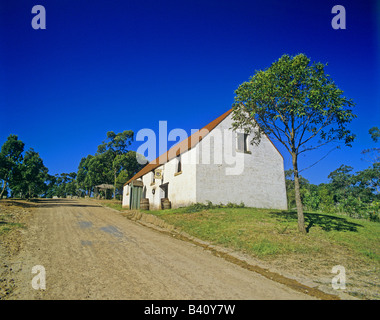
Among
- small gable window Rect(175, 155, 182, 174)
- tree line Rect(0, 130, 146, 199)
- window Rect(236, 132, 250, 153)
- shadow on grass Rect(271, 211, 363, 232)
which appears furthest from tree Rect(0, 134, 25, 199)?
shadow on grass Rect(271, 211, 363, 232)

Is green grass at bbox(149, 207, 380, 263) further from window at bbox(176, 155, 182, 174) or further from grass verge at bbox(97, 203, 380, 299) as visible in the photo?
window at bbox(176, 155, 182, 174)

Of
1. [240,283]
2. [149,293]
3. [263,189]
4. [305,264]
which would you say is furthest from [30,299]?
[263,189]

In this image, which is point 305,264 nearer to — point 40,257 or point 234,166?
point 40,257

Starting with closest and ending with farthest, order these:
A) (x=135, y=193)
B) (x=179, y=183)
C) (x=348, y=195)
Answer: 1. (x=179, y=183)
2. (x=135, y=193)
3. (x=348, y=195)

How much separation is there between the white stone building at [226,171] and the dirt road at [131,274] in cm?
868

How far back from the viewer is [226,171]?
15945 mm

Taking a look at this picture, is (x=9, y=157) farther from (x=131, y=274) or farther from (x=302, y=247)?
(x=302, y=247)

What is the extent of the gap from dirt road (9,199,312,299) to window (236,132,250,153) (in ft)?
38.2

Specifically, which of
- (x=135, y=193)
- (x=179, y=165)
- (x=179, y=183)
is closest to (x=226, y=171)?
(x=179, y=183)

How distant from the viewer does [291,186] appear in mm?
48250

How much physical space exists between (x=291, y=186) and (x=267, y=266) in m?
48.6

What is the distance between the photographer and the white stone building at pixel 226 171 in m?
15.2

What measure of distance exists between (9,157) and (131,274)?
2349cm

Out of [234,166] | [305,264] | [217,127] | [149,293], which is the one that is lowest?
[305,264]
